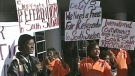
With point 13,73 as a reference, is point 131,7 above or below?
above

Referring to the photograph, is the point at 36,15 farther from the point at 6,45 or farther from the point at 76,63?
the point at 76,63

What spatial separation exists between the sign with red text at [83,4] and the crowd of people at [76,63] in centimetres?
61

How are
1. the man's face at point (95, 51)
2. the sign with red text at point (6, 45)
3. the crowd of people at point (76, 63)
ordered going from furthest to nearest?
the man's face at point (95, 51) → the sign with red text at point (6, 45) → the crowd of people at point (76, 63)

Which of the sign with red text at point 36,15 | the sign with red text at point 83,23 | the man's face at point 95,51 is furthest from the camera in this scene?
the sign with red text at point 83,23

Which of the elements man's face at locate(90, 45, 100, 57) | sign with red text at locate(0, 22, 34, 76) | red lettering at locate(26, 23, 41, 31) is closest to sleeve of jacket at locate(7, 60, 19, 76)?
sign with red text at locate(0, 22, 34, 76)

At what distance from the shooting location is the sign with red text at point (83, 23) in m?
6.38

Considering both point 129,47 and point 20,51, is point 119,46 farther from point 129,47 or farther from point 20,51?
point 20,51

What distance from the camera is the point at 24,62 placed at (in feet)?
15.4

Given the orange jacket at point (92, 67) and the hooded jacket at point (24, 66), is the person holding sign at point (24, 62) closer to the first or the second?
the hooded jacket at point (24, 66)

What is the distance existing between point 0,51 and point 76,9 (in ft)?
6.69

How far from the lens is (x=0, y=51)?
496 centimetres

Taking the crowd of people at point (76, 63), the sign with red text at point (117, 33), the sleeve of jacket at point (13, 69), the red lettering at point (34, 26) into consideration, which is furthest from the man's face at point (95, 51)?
the sleeve of jacket at point (13, 69)

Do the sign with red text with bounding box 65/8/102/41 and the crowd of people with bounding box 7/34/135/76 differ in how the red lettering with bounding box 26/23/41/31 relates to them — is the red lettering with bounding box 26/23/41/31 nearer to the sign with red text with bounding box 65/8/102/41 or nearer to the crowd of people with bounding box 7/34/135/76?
the crowd of people with bounding box 7/34/135/76

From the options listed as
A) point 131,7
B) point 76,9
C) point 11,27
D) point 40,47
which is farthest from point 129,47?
point 131,7
